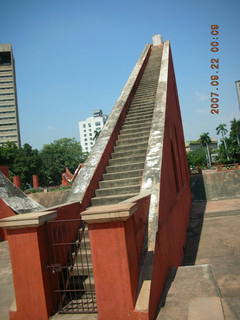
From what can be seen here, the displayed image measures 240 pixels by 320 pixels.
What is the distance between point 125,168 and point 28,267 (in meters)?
3.41

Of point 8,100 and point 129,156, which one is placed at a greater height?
point 8,100

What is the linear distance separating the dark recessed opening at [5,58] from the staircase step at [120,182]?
311 ft

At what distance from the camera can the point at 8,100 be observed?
86438mm

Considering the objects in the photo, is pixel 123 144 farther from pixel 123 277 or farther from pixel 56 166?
pixel 56 166

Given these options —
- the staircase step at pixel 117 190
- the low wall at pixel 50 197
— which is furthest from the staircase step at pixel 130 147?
the low wall at pixel 50 197

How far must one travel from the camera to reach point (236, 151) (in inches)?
1631

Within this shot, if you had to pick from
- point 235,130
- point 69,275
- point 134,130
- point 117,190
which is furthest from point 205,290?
point 235,130

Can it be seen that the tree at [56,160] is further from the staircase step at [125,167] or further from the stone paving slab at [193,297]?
the stone paving slab at [193,297]

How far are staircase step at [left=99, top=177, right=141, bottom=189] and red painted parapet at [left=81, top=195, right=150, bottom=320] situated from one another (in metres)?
2.73

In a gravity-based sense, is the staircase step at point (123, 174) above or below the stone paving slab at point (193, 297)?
above

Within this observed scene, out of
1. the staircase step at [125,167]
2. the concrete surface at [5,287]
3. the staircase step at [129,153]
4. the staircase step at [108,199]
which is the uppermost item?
the staircase step at [129,153]

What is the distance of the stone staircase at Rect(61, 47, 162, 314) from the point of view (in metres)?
3.56

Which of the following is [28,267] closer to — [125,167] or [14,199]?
[125,167]

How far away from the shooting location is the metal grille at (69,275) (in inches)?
120
